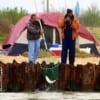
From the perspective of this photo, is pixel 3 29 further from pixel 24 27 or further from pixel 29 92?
pixel 29 92

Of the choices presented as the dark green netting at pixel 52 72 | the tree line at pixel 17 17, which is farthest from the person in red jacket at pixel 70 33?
the tree line at pixel 17 17

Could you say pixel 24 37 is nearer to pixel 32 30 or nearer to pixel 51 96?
pixel 32 30

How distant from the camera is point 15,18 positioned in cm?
5575

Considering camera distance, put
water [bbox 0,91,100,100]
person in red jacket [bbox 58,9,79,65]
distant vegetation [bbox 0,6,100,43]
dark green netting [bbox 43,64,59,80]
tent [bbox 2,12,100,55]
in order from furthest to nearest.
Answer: distant vegetation [bbox 0,6,100,43] → tent [bbox 2,12,100,55] → person in red jacket [bbox 58,9,79,65] → dark green netting [bbox 43,64,59,80] → water [bbox 0,91,100,100]

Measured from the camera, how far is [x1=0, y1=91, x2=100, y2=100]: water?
12461mm

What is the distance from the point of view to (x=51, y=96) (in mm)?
12742

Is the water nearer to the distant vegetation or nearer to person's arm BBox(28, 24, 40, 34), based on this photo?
person's arm BBox(28, 24, 40, 34)

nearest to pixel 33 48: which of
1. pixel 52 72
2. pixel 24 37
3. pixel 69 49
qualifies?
pixel 69 49

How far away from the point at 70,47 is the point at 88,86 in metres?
2.67

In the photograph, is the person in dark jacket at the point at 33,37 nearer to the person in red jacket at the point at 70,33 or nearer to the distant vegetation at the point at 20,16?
the person in red jacket at the point at 70,33

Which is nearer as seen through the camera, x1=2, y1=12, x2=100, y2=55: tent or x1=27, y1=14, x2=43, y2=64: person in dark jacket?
x1=27, y1=14, x2=43, y2=64: person in dark jacket

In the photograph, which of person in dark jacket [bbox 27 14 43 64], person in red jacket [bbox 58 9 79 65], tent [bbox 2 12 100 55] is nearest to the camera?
person in red jacket [bbox 58 9 79 65]

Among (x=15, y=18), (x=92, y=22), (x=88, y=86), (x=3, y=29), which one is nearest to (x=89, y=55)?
(x=88, y=86)

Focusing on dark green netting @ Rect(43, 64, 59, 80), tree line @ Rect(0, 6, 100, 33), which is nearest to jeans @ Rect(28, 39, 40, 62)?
dark green netting @ Rect(43, 64, 59, 80)
